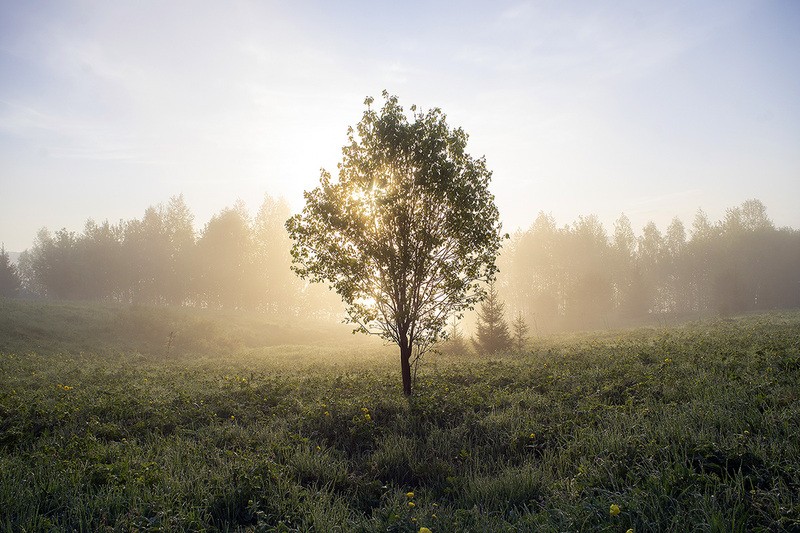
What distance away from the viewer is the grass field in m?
4.48

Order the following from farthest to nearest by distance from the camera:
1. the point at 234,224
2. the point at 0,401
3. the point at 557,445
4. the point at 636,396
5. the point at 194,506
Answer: the point at 234,224 → the point at 0,401 → the point at 636,396 → the point at 557,445 → the point at 194,506

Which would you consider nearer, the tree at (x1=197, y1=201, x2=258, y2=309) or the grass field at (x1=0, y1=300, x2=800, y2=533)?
the grass field at (x1=0, y1=300, x2=800, y2=533)

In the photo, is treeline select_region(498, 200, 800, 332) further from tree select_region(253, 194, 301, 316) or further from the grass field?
the grass field

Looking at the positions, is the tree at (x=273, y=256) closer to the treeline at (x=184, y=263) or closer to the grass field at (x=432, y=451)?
the treeline at (x=184, y=263)

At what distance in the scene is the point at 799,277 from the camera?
194ft

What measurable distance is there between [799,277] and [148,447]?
266 feet

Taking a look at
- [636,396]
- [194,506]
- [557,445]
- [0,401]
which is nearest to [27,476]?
[194,506]

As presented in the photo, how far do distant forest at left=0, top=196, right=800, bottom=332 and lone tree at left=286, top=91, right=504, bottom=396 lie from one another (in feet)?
158

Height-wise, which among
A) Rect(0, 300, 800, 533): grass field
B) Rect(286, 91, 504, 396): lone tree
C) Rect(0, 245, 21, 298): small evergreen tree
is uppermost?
Rect(0, 245, 21, 298): small evergreen tree

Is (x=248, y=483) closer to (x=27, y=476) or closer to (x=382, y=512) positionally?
(x=382, y=512)

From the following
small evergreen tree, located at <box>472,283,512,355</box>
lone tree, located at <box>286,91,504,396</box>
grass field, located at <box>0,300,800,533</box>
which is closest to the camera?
grass field, located at <box>0,300,800,533</box>

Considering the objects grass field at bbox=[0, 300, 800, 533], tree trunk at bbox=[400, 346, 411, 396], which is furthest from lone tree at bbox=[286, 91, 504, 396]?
grass field at bbox=[0, 300, 800, 533]

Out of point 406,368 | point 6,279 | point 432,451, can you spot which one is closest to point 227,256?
point 6,279

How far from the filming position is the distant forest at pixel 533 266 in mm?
58406
